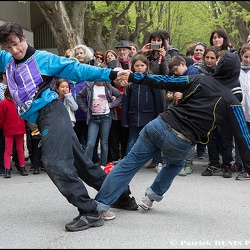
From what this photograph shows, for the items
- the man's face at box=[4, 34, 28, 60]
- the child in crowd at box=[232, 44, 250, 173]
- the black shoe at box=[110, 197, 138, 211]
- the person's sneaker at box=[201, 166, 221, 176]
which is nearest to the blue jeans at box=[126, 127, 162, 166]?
the person's sneaker at box=[201, 166, 221, 176]

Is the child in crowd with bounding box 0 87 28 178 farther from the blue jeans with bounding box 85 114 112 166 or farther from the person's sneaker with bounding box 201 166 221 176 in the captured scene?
the person's sneaker with bounding box 201 166 221 176

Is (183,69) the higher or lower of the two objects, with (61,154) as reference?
higher

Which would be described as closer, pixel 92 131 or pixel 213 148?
pixel 213 148

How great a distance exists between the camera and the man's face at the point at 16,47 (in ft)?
14.6

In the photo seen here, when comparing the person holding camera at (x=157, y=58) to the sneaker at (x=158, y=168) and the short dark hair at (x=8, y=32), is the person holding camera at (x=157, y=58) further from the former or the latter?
the short dark hair at (x=8, y=32)

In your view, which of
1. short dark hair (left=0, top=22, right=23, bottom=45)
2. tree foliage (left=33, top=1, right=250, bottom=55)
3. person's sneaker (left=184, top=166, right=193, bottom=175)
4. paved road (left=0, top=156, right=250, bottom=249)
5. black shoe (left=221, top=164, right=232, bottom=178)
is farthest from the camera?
tree foliage (left=33, top=1, right=250, bottom=55)

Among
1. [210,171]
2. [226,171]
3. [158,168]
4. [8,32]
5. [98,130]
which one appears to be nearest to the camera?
[8,32]

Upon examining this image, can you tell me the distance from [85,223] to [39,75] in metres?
1.55

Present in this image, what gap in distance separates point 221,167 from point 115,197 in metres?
3.06

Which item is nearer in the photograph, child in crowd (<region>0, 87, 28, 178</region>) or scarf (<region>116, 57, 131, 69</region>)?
child in crowd (<region>0, 87, 28, 178</region>)

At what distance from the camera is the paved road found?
164 inches

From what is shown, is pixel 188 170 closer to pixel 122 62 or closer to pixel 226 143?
pixel 226 143

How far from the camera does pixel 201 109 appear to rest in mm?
4660

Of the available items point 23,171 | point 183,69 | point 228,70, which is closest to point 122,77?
point 228,70
